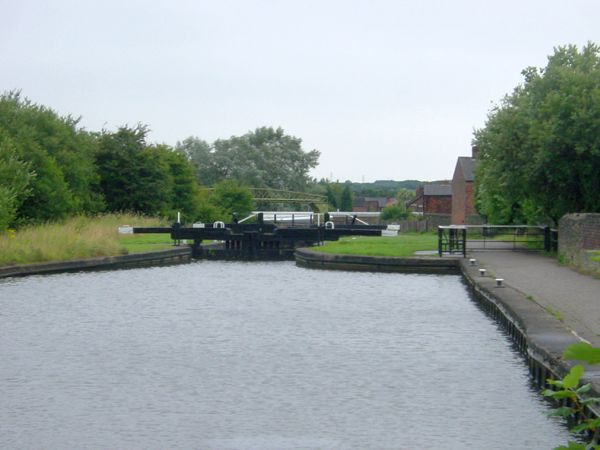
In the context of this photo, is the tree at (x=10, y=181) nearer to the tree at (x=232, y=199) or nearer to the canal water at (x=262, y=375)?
the canal water at (x=262, y=375)

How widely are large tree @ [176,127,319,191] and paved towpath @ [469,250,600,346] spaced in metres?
81.6

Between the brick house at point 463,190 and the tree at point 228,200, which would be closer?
the tree at point 228,200

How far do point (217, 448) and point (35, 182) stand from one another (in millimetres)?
40569

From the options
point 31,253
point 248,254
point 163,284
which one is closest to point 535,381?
point 163,284

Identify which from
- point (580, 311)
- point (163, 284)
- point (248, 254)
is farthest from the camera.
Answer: point (248, 254)

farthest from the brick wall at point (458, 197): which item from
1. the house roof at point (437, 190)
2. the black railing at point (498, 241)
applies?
the black railing at point (498, 241)

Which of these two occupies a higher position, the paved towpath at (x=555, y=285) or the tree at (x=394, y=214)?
the tree at (x=394, y=214)

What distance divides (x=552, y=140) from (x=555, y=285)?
12807mm

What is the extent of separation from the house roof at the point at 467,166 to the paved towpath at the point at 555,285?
45.3 meters

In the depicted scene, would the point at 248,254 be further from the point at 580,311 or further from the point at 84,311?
the point at 580,311

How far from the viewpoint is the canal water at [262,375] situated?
1312 cm

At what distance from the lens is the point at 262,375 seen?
672 inches

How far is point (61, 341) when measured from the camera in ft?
69.2

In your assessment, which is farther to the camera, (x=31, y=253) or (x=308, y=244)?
(x=308, y=244)
